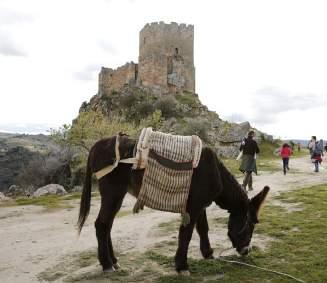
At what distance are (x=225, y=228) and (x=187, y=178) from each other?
3714 mm

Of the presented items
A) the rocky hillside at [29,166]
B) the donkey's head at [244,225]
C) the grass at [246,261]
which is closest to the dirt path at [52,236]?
the grass at [246,261]

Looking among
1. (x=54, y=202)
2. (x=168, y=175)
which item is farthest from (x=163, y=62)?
(x=168, y=175)

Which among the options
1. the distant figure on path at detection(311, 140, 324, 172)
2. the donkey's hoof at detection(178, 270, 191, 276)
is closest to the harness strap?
the donkey's hoof at detection(178, 270, 191, 276)

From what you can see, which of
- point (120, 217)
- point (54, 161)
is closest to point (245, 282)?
point (120, 217)

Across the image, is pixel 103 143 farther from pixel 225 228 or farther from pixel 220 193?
pixel 225 228

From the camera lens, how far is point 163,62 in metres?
49.8

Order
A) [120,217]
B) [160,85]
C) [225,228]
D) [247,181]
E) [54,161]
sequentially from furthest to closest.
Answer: [160,85] < [54,161] < [247,181] < [120,217] < [225,228]

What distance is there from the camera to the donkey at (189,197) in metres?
6.04

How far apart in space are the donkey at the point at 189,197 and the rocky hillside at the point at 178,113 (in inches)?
1181

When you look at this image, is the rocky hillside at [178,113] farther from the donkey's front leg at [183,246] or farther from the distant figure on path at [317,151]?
the donkey's front leg at [183,246]

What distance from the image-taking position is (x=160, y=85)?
167 ft

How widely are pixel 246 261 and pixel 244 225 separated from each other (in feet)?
1.90

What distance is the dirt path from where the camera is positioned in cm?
693

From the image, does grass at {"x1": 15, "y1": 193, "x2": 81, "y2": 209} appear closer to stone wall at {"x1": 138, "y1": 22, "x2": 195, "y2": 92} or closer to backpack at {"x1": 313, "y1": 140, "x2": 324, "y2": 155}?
backpack at {"x1": 313, "y1": 140, "x2": 324, "y2": 155}
